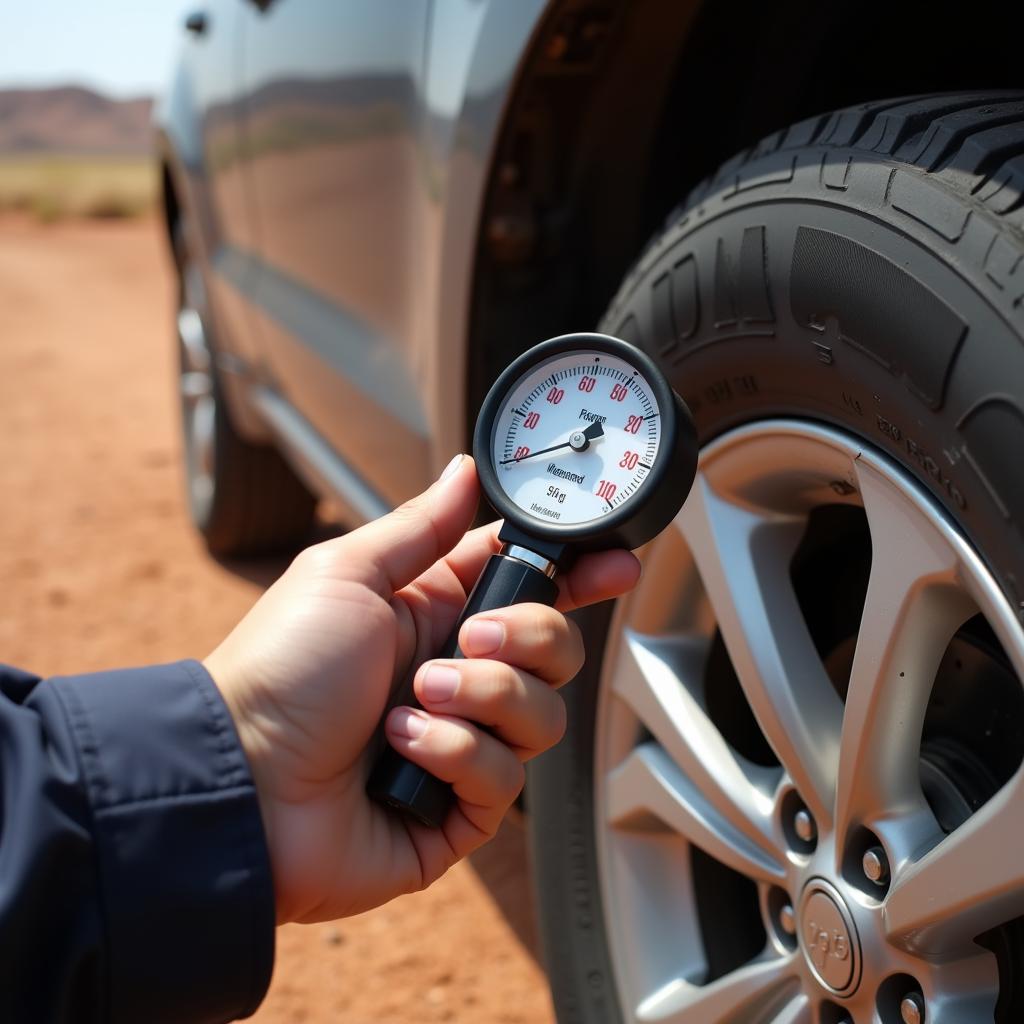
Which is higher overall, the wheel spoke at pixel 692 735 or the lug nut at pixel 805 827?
the lug nut at pixel 805 827

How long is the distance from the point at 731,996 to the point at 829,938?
198 millimetres

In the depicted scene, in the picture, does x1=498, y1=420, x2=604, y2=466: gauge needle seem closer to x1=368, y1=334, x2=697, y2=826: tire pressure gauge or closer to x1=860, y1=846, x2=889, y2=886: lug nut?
x1=368, y1=334, x2=697, y2=826: tire pressure gauge

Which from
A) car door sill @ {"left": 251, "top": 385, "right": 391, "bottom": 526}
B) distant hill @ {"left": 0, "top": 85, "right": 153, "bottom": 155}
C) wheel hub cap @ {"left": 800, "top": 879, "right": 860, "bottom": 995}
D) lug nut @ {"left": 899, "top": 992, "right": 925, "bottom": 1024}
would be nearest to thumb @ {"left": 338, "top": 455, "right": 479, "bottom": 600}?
wheel hub cap @ {"left": 800, "top": 879, "right": 860, "bottom": 995}

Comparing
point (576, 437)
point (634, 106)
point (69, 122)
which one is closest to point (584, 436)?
point (576, 437)

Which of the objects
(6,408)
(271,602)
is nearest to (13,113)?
(6,408)

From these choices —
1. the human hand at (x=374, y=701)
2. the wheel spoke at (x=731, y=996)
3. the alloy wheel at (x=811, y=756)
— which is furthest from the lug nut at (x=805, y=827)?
the human hand at (x=374, y=701)

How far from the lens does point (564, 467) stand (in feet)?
3.91

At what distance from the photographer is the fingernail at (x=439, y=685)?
1.09m

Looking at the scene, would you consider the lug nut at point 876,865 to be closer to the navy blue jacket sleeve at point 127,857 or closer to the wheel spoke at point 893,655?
the wheel spoke at point 893,655

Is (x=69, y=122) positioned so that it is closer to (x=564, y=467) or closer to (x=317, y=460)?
(x=317, y=460)

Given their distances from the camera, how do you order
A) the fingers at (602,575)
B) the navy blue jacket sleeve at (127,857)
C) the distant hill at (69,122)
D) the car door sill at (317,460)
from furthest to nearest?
the distant hill at (69,122) < the car door sill at (317,460) < the fingers at (602,575) < the navy blue jacket sleeve at (127,857)

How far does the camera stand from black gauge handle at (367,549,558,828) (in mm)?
1095

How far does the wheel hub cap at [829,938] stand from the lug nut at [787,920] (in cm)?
5

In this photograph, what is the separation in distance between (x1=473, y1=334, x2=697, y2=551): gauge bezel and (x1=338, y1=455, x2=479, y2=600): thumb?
0.18 feet
